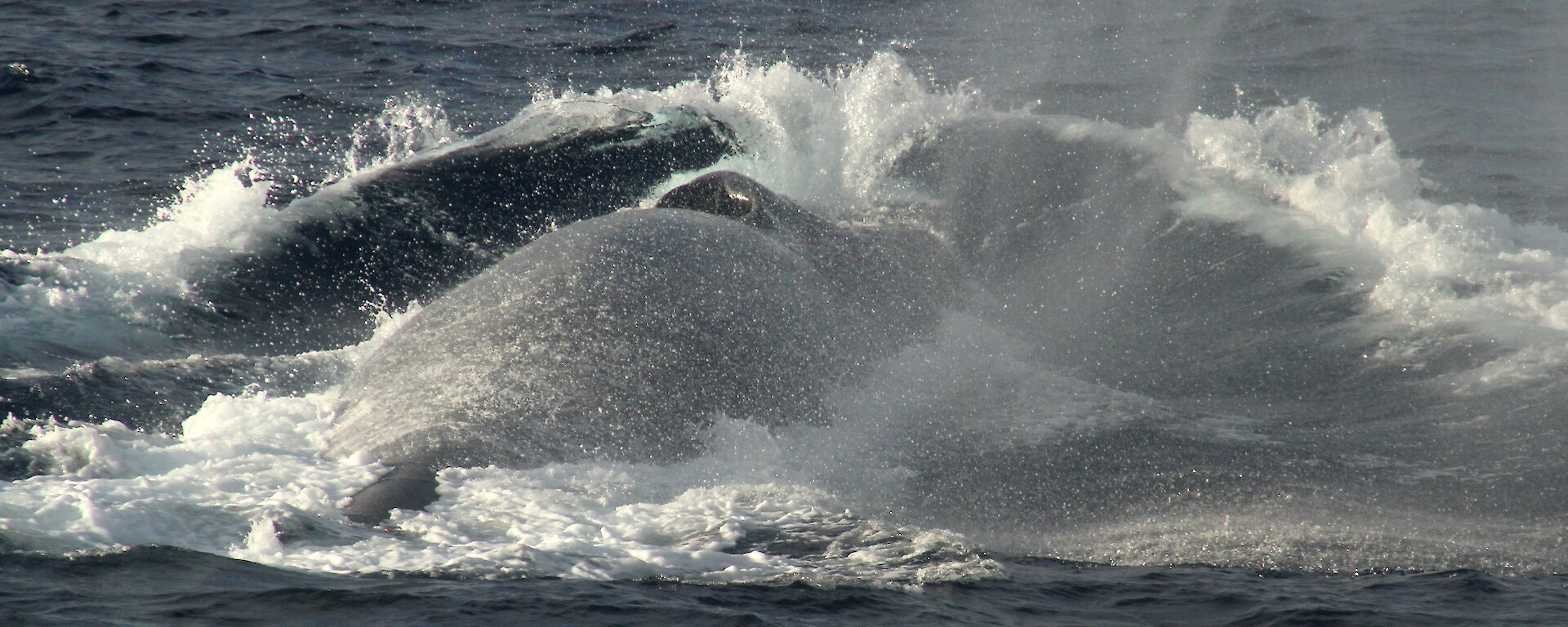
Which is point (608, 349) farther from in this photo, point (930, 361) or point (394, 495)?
point (930, 361)

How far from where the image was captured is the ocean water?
225 inches

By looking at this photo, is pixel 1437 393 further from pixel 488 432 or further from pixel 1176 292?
pixel 488 432

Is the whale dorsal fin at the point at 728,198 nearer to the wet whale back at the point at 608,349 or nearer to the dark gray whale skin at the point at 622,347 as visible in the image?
the dark gray whale skin at the point at 622,347

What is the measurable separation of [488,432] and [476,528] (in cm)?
104

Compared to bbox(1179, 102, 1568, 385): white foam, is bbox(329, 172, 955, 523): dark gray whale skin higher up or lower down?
lower down

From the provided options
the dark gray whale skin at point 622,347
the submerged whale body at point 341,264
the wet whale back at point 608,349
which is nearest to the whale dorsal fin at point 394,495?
the dark gray whale skin at point 622,347

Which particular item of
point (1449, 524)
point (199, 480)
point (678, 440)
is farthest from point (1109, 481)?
point (199, 480)

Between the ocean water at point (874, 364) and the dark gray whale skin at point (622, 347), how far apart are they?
217mm

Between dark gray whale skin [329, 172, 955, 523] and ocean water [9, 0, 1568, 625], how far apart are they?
0.71 feet

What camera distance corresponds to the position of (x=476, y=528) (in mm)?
6016

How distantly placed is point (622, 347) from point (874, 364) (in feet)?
5.89

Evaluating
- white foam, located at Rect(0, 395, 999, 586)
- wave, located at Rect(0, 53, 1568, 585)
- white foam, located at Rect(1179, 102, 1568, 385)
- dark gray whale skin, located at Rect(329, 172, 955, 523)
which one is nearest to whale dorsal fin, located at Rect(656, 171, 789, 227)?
dark gray whale skin, located at Rect(329, 172, 955, 523)

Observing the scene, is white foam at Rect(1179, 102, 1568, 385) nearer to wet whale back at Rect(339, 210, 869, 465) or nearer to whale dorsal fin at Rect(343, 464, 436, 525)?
wet whale back at Rect(339, 210, 869, 465)

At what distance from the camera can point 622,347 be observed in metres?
7.76
